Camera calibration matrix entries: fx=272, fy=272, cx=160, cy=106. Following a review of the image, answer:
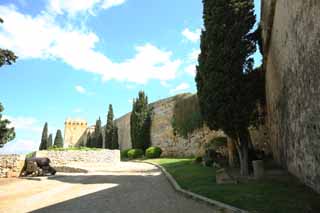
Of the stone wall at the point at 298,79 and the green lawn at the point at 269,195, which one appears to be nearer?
the green lawn at the point at 269,195

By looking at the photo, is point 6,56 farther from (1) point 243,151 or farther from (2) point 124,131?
(2) point 124,131

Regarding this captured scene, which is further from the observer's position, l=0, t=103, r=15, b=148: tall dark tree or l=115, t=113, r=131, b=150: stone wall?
l=115, t=113, r=131, b=150: stone wall

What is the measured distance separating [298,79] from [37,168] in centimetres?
1132

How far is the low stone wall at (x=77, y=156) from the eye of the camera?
18.0 meters

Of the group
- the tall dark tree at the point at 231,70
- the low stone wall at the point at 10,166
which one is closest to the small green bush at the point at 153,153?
the low stone wall at the point at 10,166

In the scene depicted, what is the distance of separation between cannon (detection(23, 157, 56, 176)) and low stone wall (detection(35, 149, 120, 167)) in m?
5.15

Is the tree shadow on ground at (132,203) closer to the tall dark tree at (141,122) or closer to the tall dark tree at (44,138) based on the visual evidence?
the tall dark tree at (141,122)

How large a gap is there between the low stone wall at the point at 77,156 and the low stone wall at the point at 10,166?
4877mm

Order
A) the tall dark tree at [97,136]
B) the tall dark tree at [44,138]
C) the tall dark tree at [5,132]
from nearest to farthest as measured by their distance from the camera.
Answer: the tall dark tree at [5,132] → the tall dark tree at [97,136] → the tall dark tree at [44,138]

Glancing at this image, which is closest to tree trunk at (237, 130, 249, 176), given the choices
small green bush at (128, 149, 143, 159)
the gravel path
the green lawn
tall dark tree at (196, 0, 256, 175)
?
tall dark tree at (196, 0, 256, 175)

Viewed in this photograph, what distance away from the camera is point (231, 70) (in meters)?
8.93

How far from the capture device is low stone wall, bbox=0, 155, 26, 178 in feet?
41.5

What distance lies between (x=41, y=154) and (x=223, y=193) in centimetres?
1536

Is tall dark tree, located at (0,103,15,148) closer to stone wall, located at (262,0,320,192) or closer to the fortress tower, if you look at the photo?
stone wall, located at (262,0,320,192)
